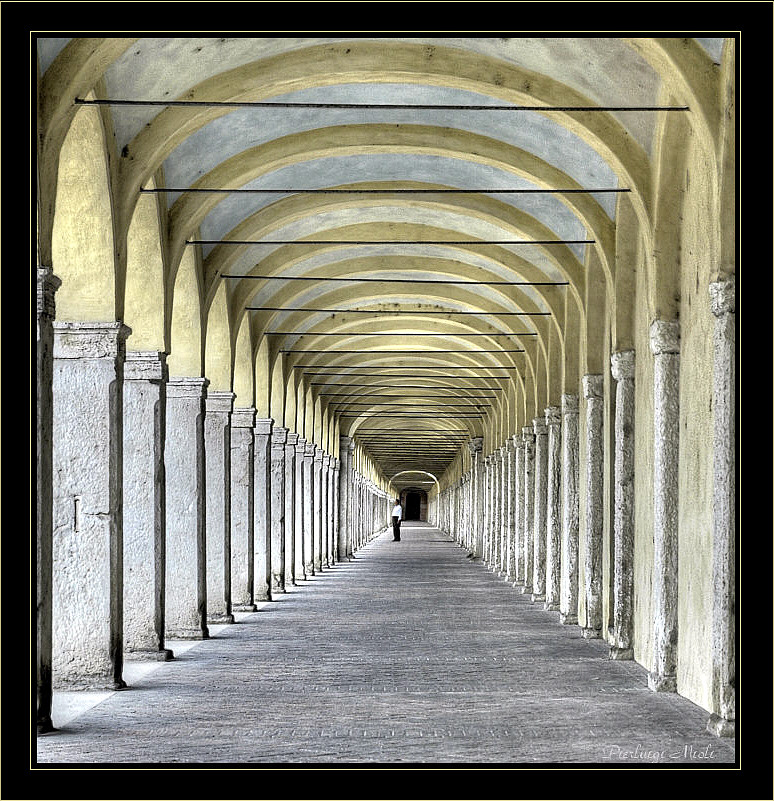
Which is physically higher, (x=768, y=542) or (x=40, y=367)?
(x=40, y=367)

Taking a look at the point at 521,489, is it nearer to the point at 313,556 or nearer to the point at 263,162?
the point at 313,556

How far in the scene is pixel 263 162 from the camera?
14992mm

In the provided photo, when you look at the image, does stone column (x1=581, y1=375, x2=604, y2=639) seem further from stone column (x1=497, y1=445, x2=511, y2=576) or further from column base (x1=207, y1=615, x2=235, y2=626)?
stone column (x1=497, y1=445, x2=511, y2=576)

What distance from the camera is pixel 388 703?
10.7m

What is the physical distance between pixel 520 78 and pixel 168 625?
27.2ft

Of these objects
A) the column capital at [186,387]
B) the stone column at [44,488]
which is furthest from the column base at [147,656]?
the stone column at [44,488]

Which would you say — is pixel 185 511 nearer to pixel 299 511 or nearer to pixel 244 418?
pixel 244 418

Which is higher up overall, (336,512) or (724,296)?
(724,296)

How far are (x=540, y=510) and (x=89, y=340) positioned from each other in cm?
1297

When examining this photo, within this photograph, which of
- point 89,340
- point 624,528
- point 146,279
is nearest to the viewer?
point 89,340

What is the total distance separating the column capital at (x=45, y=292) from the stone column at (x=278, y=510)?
15.6m

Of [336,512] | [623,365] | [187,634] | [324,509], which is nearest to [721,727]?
[623,365]

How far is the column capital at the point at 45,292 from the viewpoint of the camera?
8.94 metres

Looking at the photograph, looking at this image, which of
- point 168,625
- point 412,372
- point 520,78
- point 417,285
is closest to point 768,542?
point 520,78
